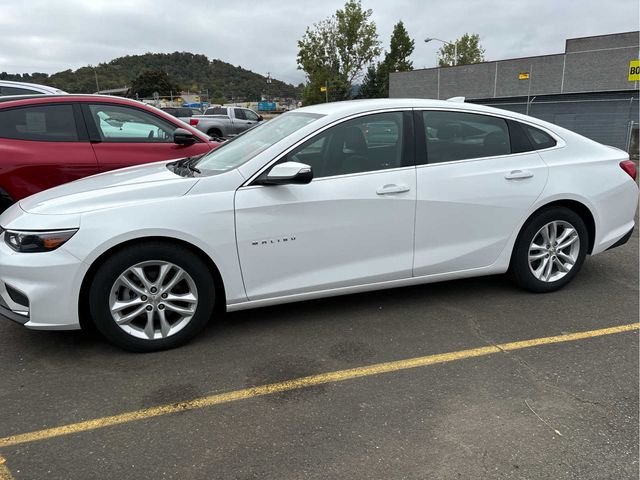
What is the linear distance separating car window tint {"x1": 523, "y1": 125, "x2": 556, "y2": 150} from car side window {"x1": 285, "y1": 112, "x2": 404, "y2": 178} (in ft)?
3.82

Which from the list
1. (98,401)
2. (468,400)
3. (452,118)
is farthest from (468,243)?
(98,401)

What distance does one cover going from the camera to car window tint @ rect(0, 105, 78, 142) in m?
5.08

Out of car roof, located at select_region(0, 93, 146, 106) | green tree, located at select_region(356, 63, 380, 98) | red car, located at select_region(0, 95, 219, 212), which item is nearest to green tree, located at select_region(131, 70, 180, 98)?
green tree, located at select_region(356, 63, 380, 98)

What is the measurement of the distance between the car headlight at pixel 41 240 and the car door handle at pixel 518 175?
10.3ft

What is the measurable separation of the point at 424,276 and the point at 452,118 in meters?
1.25

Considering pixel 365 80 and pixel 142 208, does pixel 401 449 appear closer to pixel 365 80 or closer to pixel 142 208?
pixel 142 208

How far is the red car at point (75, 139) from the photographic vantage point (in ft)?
16.3

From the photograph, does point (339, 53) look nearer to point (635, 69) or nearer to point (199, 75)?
point (635, 69)

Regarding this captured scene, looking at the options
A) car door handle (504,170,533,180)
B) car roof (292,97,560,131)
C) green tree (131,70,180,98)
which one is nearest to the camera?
car roof (292,97,560,131)

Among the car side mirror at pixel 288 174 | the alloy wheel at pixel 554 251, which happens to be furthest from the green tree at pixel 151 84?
the alloy wheel at pixel 554 251

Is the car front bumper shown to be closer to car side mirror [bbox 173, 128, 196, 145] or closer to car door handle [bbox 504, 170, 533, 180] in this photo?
car side mirror [bbox 173, 128, 196, 145]

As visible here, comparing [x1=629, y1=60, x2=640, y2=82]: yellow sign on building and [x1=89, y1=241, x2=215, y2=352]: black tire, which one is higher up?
[x1=629, y1=60, x2=640, y2=82]: yellow sign on building

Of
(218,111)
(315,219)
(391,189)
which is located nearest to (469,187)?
(391,189)

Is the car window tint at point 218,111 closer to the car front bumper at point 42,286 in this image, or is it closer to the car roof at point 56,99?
the car roof at point 56,99
